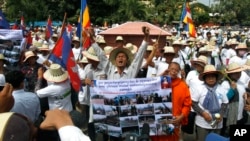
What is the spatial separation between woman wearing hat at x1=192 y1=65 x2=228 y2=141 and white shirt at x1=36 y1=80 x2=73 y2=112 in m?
1.67

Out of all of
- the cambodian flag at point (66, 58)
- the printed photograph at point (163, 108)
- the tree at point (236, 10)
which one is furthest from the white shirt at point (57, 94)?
the tree at point (236, 10)

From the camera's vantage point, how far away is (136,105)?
5.06m

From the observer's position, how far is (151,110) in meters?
5.08

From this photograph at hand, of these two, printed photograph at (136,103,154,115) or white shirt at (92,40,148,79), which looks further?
white shirt at (92,40,148,79)

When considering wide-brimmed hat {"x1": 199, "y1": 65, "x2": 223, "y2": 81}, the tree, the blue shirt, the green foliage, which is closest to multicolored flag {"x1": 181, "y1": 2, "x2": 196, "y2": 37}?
wide-brimmed hat {"x1": 199, "y1": 65, "x2": 223, "y2": 81}

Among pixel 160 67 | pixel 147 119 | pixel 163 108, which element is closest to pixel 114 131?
pixel 147 119

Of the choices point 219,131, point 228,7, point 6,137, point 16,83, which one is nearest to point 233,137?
point 6,137

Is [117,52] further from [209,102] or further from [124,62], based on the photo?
[209,102]

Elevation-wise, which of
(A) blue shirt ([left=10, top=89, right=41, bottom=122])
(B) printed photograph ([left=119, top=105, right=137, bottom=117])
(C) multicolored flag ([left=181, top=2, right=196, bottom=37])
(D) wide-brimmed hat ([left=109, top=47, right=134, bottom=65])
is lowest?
(B) printed photograph ([left=119, top=105, right=137, bottom=117])

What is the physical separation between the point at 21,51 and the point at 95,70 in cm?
342

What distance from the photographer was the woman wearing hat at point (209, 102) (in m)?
5.65

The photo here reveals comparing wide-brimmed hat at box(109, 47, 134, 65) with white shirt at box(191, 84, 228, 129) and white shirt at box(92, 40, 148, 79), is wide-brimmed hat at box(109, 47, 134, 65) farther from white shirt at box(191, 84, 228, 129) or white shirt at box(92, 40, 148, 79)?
white shirt at box(191, 84, 228, 129)

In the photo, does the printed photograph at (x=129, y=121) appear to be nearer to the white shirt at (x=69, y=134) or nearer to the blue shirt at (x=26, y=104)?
the blue shirt at (x=26, y=104)

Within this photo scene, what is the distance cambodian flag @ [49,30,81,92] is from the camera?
5773 mm
